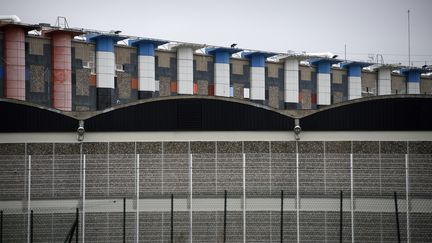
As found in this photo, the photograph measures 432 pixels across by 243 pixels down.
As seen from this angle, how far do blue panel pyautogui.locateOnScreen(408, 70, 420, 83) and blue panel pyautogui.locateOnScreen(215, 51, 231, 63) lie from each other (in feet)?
76.9

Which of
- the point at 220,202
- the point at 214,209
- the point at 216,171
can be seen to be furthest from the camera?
the point at 220,202

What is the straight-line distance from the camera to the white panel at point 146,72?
49.0 meters

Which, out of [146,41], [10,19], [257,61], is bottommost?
[257,61]

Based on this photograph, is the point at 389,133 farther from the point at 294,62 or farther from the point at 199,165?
the point at 294,62

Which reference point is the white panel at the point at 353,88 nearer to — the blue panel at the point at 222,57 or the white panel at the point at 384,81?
the white panel at the point at 384,81

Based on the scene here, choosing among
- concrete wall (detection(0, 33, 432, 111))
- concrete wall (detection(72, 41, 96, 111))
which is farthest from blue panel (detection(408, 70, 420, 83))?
concrete wall (detection(72, 41, 96, 111))

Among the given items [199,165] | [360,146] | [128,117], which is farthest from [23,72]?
[360,146]

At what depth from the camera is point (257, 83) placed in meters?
55.8

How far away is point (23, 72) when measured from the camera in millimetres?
42531

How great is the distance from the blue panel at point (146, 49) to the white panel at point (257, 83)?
10.1 meters

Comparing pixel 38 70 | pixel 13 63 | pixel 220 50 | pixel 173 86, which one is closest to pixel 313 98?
pixel 220 50

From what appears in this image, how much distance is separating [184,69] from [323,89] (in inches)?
580

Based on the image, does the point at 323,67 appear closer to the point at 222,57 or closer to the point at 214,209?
the point at 222,57

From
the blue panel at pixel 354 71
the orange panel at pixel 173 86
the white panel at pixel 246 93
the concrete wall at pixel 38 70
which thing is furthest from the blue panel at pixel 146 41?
the blue panel at pixel 354 71
